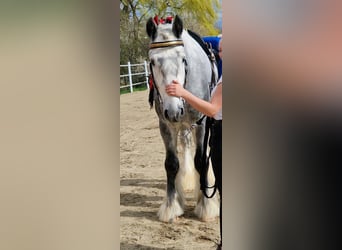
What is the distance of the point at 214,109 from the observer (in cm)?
279

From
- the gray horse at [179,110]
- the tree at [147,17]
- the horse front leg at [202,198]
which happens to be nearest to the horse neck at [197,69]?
the gray horse at [179,110]

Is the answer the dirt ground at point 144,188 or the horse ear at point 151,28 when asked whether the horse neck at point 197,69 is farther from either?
the dirt ground at point 144,188

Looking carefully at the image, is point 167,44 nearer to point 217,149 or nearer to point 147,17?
point 147,17

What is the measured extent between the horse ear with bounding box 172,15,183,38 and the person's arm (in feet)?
1.01

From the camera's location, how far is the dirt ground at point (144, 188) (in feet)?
9.46

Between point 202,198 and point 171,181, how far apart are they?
0.75 feet

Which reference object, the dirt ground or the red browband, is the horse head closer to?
the red browband

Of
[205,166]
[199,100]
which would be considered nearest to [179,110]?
[199,100]

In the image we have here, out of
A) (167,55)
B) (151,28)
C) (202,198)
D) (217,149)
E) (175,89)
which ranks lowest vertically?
(202,198)

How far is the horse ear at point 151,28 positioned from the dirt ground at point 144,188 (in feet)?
1.22
